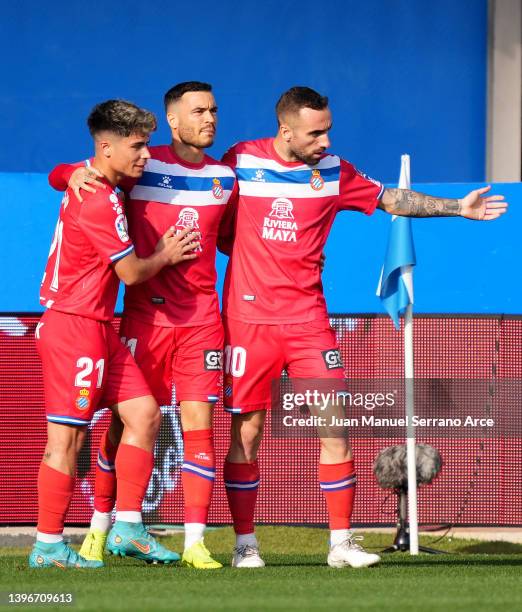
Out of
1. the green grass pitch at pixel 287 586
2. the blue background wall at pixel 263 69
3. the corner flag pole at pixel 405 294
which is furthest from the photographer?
the blue background wall at pixel 263 69

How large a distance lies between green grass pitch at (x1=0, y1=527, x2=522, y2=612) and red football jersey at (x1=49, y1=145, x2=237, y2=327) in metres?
1.17

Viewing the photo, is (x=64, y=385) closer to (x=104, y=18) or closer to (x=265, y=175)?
(x=265, y=175)

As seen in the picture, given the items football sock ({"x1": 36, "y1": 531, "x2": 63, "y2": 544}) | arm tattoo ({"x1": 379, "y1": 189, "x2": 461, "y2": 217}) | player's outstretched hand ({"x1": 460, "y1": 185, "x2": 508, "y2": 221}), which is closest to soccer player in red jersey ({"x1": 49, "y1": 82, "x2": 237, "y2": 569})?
football sock ({"x1": 36, "y1": 531, "x2": 63, "y2": 544})

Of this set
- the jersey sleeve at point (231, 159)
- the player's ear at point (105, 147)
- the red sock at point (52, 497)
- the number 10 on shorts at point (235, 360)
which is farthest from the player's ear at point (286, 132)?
the red sock at point (52, 497)

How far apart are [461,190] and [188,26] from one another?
391 cm

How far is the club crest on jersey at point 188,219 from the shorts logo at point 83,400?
85cm

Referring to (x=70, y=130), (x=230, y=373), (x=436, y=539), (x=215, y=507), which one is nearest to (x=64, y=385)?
(x=230, y=373)

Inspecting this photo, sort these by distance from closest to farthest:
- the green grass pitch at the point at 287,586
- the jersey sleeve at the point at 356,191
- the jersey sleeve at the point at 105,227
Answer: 1. the green grass pitch at the point at 287,586
2. the jersey sleeve at the point at 105,227
3. the jersey sleeve at the point at 356,191

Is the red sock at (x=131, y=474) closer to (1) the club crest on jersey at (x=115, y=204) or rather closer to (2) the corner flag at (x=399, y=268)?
(1) the club crest on jersey at (x=115, y=204)

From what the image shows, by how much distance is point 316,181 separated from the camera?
658 cm

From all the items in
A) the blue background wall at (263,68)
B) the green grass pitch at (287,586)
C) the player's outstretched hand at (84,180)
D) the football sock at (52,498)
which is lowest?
the green grass pitch at (287,586)

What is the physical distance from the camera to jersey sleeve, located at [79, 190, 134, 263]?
6012 mm

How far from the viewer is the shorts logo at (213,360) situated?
6371mm

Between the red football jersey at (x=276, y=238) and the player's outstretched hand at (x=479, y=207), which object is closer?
the red football jersey at (x=276, y=238)
